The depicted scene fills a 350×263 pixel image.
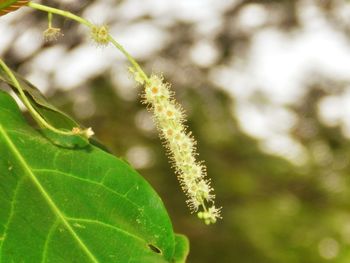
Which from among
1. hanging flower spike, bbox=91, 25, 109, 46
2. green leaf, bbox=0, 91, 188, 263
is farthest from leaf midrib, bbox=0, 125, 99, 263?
hanging flower spike, bbox=91, 25, 109, 46

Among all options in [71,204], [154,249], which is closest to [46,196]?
[71,204]

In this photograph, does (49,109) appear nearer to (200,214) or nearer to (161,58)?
(200,214)

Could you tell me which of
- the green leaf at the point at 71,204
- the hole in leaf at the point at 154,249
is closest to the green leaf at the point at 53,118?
the green leaf at the point at 71,204

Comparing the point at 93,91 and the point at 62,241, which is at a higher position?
the point at 93,91

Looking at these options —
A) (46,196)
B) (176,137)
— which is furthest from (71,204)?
(176,137)

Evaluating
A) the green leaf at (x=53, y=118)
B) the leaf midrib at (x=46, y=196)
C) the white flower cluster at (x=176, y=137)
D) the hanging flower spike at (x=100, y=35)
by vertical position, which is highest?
the hanging flower spike at (x=100, y=35)

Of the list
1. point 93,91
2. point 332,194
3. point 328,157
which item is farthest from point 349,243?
point 93,91

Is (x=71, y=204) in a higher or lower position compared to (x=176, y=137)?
lower

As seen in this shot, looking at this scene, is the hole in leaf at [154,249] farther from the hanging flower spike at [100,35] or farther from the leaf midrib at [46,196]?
the hanging flower spike at [100,35]

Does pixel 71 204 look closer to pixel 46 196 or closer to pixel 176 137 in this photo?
pixel 46 196
